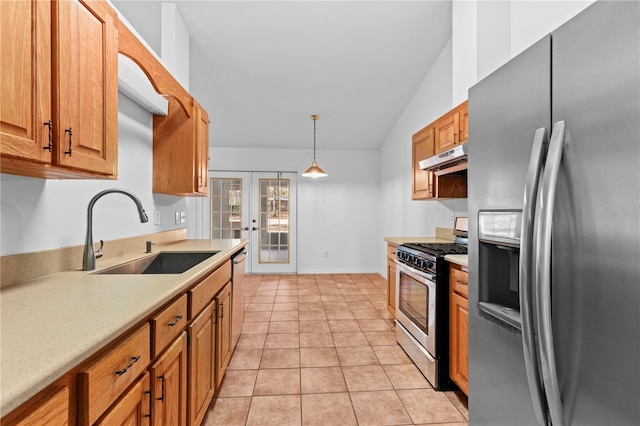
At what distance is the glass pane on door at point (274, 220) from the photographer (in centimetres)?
592

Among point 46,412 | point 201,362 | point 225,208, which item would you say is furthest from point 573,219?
point 225,208

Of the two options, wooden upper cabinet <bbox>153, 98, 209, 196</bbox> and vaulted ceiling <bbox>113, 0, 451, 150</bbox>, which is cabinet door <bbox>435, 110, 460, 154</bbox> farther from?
wooden upper cabinet <bbox>153, 98, 209, 196</bbox>

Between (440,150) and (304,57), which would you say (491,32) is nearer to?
(440,150)

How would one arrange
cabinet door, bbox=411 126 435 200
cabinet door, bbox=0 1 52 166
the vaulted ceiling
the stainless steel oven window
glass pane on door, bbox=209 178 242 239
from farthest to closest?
1. glass pane on door, bbox=209 178 242 239
2. cabinet door, bbox=411 126 435 200
3. the vaulted ceiling
4. the stainless steel oven window
5. cabinet door, bbox=0 1 52 166

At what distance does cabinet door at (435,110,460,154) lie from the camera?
2471mm

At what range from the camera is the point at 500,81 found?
988mm

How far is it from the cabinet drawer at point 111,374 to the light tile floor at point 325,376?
1.12 m

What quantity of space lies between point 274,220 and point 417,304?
13.0 ft

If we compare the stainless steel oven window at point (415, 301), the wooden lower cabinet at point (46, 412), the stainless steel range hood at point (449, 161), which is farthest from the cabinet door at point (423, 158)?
the wooden lower cabinet at point (46, 412)

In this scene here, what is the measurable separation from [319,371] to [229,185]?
4.38m

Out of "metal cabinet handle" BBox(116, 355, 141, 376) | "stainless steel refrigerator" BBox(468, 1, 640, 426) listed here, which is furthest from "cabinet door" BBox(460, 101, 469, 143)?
"metal cabinet handle" BBox(116, 355, 141, 376)

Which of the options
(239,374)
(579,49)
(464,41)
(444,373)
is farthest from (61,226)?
(464,41)

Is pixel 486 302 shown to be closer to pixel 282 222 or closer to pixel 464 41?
pixel 464 41

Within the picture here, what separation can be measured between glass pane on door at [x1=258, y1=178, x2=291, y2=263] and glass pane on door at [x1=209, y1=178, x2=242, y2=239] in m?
0.45
